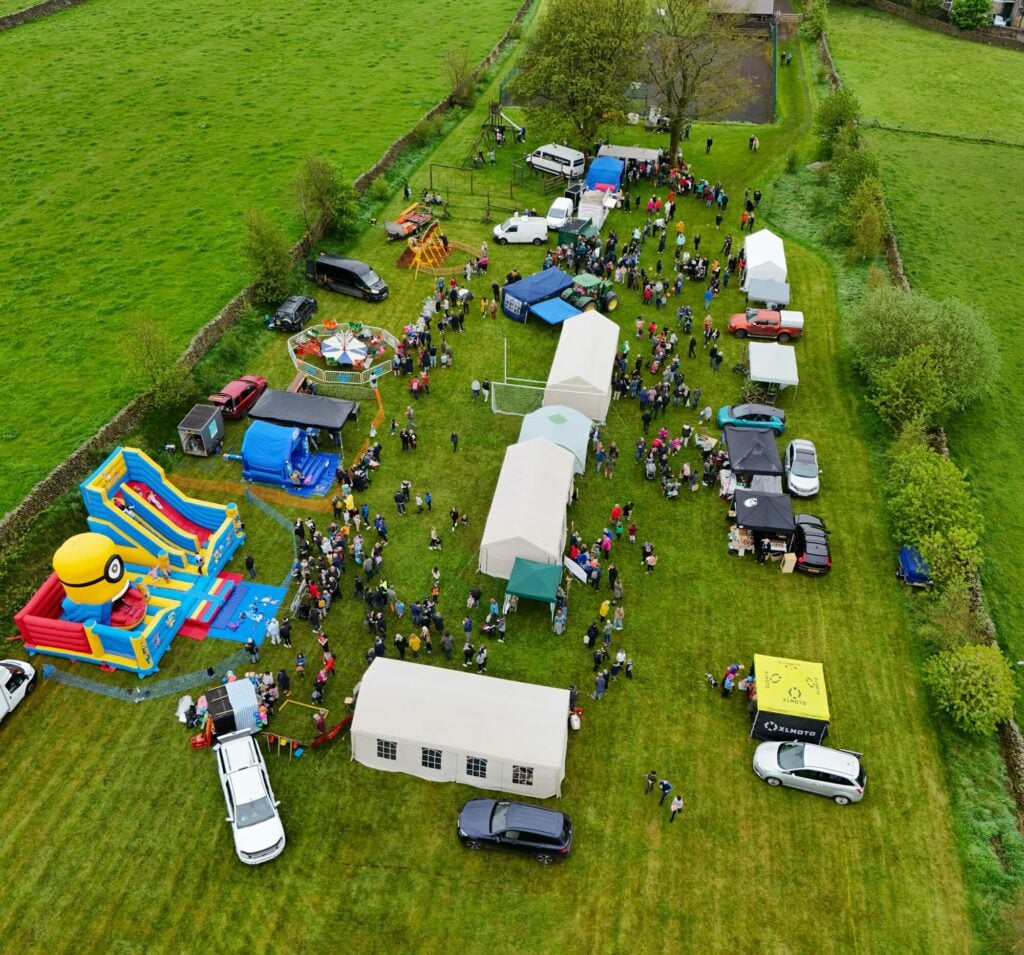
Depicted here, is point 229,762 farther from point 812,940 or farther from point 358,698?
point 812,940

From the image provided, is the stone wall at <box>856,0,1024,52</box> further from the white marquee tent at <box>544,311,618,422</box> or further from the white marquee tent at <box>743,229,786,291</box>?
the white marquee tent at <box>544,311,618,422</box>

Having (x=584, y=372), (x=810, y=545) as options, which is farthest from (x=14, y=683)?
(x=810, y=545)

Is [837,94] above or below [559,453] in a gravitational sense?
above

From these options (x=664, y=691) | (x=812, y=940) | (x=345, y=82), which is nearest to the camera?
(x=812, y=940)

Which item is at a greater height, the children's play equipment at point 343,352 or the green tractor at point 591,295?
the green tractor at point 591,295

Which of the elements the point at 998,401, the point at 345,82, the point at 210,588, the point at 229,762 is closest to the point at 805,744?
the point at 229,762

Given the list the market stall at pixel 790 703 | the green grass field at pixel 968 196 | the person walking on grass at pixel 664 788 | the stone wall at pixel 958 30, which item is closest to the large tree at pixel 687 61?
the green grass field at pixel 968 196

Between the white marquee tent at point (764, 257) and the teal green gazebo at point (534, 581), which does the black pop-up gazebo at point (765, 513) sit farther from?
the white marquee tent at point (764, 257)
